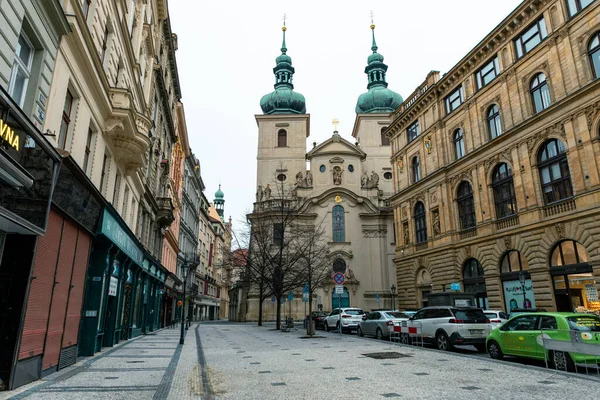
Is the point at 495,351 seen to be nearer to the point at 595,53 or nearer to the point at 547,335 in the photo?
the point at 547,335

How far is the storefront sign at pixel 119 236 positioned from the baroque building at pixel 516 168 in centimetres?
2045

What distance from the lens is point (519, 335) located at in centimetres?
1130

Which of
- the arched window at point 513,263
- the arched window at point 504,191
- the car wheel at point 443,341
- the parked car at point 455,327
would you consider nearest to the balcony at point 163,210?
the parked car at point 455,327

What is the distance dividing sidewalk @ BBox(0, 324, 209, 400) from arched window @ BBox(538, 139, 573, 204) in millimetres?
21358

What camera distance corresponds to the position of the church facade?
180ft

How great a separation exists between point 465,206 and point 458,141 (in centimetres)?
534

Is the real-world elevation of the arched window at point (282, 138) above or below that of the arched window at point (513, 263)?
above

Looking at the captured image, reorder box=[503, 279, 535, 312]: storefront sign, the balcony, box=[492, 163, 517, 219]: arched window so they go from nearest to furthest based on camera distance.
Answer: box=[503, 279, 535, 312]: storefront sign
box=[492, 163, 517, 219]: arched window
the balcony

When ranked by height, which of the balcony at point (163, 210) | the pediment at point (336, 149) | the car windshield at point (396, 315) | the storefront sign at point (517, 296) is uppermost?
the pediment at point (336, 149)

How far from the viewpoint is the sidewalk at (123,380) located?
713 centimetres

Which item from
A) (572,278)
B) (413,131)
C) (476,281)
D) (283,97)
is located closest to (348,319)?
(476,281)

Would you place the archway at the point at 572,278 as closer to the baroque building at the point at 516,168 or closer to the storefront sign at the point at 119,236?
the baroque building at the point at 516,168

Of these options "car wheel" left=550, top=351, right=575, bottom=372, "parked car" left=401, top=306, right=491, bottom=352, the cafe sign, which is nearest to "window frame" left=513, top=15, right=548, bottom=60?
"parked car" left=401, top=306, right=491, bottom=352

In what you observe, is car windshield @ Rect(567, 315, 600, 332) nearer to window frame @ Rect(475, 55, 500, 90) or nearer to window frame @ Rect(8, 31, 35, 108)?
window frame @ Rect(8, 31, 35, 108)
